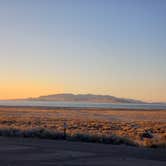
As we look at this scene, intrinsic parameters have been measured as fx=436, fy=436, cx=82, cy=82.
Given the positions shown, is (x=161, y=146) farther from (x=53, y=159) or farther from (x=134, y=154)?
(x=53, y=159)

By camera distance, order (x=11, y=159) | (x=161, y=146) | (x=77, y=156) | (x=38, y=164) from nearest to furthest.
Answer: (x=38, y=164)
(x=11, y=159)
(x=77, y=156)
(x=161, y=146)

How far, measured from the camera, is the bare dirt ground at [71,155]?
18.5 metres

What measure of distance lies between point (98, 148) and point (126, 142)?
3775 millimetres

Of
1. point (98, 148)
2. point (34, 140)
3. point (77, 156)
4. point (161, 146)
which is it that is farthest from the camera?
point (34, 140)

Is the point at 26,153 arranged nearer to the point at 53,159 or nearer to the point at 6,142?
the point at 53,159

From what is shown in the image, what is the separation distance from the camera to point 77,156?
2055 centimetres

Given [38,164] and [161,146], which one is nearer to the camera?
[38,164]

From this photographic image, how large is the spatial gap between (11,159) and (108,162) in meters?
4.24

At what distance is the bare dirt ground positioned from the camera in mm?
18500

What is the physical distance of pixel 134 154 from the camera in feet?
70.8

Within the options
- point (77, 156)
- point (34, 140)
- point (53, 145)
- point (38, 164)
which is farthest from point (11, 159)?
point (34, 140)

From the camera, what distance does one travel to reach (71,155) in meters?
20.8

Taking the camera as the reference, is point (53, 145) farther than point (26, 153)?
Yes

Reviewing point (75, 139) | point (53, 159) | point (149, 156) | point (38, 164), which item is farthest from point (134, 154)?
point (75, 139)
